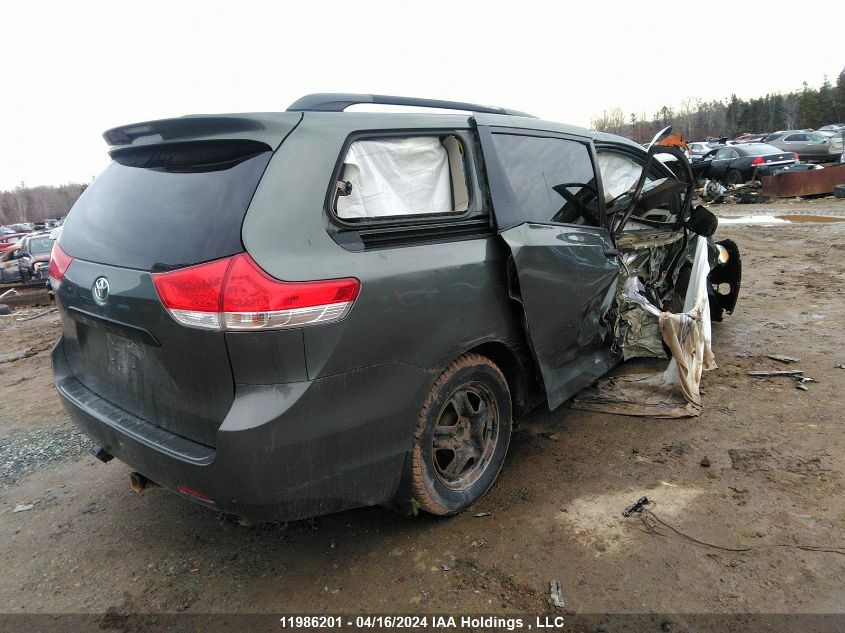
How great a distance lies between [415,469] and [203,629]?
1008mm

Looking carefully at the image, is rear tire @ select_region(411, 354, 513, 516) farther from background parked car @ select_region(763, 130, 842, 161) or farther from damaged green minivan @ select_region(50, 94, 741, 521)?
background parked car @ select_region(763, 130, 842, 161)

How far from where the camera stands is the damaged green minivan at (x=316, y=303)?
201 cm

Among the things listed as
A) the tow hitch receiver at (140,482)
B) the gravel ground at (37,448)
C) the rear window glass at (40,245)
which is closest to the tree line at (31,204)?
the rear window glass at (40,245)

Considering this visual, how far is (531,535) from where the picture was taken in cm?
262

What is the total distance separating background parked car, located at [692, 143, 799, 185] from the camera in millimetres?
20031

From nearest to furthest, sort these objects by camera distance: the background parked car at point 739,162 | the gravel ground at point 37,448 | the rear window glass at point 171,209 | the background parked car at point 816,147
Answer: the rear window glass at point 171,209 < the gravel ground at point 37,448 < the background parked car at point 739,162 < the background parked car at point 816,147

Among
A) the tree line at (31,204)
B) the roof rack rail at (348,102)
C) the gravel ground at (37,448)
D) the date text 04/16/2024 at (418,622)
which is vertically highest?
the tree line at (31,204)

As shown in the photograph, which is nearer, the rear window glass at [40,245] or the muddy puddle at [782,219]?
the muddy puddle at [782,219]

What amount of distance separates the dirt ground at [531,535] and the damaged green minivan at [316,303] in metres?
0.35

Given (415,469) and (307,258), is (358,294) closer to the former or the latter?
(307,258)

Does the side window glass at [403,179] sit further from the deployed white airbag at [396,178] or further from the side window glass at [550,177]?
the side window glass at [550,177]

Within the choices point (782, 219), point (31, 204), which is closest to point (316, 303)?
point (782, 219)

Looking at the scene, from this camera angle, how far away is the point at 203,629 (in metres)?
2.21

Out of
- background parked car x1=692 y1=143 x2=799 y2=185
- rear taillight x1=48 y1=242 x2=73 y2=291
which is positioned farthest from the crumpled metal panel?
rear taillight x1=48 y1=242 x2=73 y2=291
